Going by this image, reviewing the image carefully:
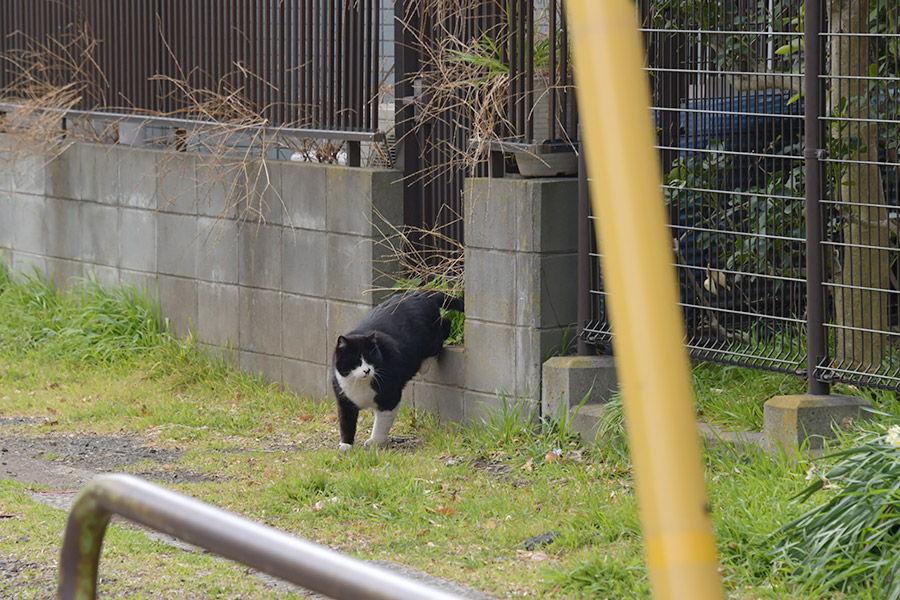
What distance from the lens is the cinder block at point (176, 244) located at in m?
8.59

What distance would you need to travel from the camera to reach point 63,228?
9.80m

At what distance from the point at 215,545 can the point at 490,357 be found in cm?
527

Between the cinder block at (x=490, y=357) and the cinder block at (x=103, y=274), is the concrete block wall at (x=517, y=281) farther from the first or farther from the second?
the cinder block at (x=103, y=274)

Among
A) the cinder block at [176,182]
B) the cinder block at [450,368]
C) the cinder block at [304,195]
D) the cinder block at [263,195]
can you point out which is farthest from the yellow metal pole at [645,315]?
the cinder block at [176,182]

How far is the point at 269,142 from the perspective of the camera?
8062mm

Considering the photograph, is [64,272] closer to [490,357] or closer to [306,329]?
[306,329]

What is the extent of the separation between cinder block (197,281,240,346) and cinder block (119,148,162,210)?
0.85 meters

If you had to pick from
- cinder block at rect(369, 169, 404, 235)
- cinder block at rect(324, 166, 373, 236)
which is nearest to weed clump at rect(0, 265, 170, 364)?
cinder block at rect(324, 166, 373, 236)

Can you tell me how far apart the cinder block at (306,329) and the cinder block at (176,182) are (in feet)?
3.87

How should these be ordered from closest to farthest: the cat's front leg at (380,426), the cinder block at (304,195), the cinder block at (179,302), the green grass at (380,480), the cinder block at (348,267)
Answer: the green grass at (380,480), the cat's front leg at (380,426), the cinder block at (348,267), the cinder block at (304,195), the cinder block at (179,302)

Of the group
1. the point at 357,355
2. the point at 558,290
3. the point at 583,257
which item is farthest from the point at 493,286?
the point at 357,355

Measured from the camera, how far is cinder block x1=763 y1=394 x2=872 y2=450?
17.4 ft

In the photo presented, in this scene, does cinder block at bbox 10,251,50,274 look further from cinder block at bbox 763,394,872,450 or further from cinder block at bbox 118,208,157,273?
cinder block at bbox 763,394,872,450

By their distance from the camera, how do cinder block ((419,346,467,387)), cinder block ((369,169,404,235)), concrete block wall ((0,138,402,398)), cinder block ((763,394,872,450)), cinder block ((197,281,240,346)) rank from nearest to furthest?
cinder block ((763,394,872,450)), cinder block ((419,346,467,387)), cinder block ((369,169,404,235)), concrete block wall ((0,138,402,398)), cinder block ((197,281,240,346))
